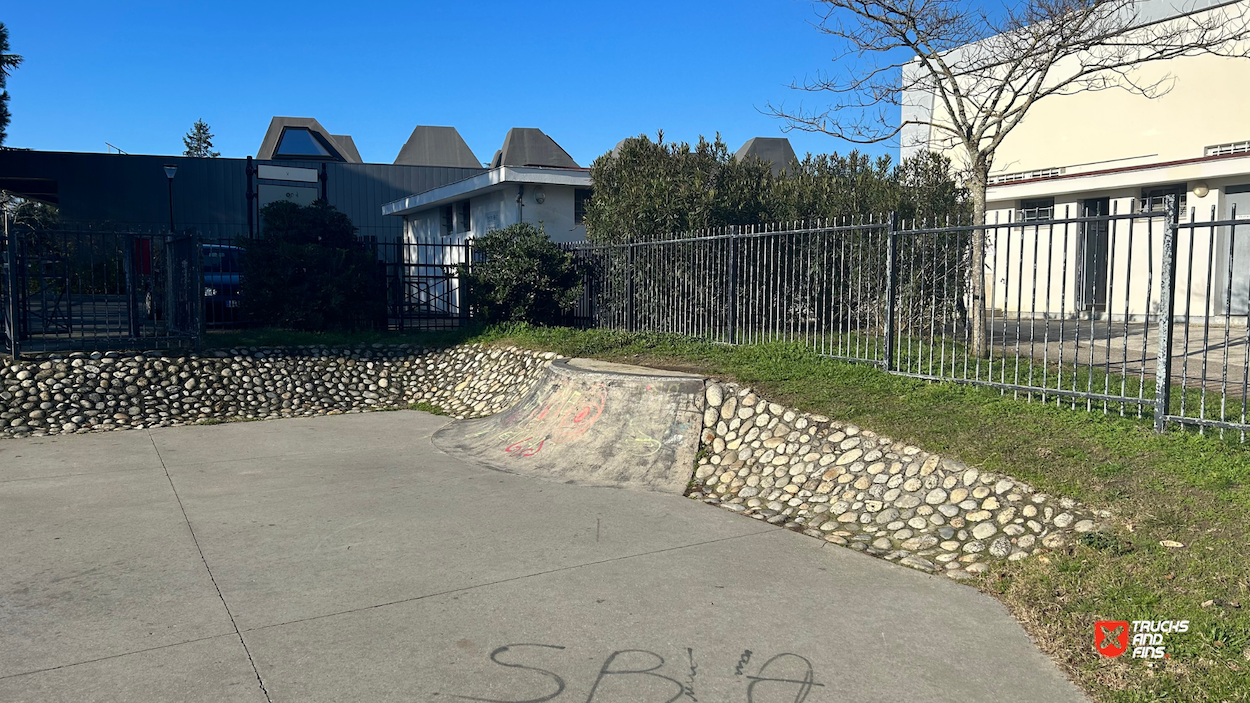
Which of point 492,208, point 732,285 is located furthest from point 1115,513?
point 492,208

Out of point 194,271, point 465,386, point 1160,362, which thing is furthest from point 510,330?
point 1160,362

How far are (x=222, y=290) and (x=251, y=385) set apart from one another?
339cm

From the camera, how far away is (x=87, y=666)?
12.7ft

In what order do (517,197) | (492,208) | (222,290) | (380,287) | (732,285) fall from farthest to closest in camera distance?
(492,208) → (517,197) → (380,287) → (222,290) → (732,285)

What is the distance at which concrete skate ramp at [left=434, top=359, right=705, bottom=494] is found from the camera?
7738 mm

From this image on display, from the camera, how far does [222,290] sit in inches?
555

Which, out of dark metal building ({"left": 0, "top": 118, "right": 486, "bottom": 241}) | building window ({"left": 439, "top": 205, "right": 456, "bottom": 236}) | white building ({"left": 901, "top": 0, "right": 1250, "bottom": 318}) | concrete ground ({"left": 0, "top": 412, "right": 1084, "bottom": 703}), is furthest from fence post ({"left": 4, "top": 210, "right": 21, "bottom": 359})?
dark metal building ({"left": 0, "top": 118, "right": 486, "bottom": 241})

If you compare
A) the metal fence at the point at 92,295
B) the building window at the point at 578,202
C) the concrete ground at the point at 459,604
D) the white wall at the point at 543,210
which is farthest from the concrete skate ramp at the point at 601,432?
the building window at the point at 578,202

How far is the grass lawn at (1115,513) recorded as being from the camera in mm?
3773

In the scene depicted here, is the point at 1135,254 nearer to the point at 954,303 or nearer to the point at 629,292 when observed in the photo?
the point at 954,303

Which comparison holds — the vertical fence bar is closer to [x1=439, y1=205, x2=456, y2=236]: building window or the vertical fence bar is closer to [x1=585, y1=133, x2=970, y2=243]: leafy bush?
[x1=585, y1=133, x2=970, y2=243]: leafy bush

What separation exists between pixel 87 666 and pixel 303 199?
26.8m

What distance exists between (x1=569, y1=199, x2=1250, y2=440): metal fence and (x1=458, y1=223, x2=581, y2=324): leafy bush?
498mm

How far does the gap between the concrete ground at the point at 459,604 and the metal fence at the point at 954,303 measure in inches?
112
